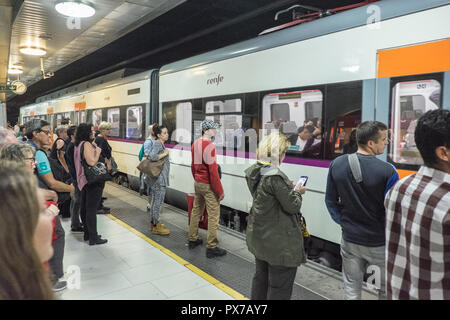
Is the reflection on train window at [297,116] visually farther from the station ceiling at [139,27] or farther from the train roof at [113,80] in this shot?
the train roof at [113,80]

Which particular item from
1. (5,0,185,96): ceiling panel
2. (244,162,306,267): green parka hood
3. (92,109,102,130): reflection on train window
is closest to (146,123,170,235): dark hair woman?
(5,0,185,96): ceiling panel

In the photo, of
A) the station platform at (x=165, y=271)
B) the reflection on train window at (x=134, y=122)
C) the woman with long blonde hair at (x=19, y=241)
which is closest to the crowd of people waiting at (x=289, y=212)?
the woman with long blonde hair at (x=19, y=241)

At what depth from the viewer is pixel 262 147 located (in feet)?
8.70

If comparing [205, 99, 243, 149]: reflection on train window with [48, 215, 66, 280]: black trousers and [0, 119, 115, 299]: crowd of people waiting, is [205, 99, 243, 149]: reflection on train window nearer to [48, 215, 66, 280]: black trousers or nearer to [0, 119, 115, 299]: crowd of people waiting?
[0, 119, 115, 299]: crowd of people waiting

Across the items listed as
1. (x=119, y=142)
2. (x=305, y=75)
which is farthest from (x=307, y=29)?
(x=119, y=142)

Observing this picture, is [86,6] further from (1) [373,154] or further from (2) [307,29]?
(1) [373,154]

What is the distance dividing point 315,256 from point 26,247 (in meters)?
3.78

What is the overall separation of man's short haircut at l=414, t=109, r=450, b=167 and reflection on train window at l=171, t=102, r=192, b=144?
5.12 meters

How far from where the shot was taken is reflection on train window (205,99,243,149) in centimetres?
527

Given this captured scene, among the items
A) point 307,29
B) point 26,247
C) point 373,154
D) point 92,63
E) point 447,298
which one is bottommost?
point 447,298

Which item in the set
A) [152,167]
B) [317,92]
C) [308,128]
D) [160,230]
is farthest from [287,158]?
[160,230]

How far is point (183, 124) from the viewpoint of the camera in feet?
22.1

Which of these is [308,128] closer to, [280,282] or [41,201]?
[280,282]

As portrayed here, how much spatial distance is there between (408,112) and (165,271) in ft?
10.1
